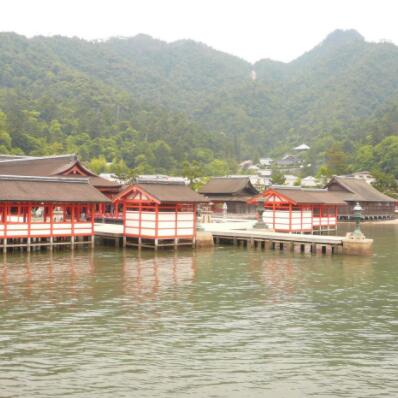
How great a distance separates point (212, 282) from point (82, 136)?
4328 inches

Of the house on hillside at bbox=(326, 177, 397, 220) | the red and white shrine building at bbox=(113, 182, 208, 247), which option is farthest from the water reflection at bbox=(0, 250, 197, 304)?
the house on hillside at bbox=(326, 177, 397, 220)

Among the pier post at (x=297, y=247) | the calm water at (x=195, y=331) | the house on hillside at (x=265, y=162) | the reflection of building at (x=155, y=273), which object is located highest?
the house on hillside at (x=265, y=162)

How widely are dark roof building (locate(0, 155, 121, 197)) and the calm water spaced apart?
21.4 metres

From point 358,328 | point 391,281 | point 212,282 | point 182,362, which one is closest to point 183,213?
point 212,282

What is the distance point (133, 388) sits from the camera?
488 inches

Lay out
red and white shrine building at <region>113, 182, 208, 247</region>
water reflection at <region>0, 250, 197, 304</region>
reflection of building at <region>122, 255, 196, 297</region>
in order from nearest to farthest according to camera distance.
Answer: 1. water reflection at <region>0, 250, 197, 304</region>
2. reflection of building at <region>122, 255, 196, 297</region>
3. red and white shrine building at <region>113, 182, 208, 247</region>

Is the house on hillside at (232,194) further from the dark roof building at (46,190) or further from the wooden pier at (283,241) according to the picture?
the dark roof building at (46,190)

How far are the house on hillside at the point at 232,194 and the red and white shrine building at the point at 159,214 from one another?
31.8 metres

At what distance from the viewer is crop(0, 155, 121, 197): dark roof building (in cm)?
5038

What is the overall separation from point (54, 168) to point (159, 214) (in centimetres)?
1724

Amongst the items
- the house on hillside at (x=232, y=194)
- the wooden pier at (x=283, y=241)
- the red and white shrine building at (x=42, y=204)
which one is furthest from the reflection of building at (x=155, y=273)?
the house on hillside at (x=232, y=194)

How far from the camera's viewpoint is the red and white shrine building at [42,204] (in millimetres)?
34000

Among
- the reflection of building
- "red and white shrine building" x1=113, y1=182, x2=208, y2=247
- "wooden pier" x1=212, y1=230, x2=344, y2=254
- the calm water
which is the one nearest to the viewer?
the calm water

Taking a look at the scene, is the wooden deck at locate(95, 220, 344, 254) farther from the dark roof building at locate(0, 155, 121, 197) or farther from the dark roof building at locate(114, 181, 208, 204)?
the dark roof building at locate(0, 155, 121, 197)
